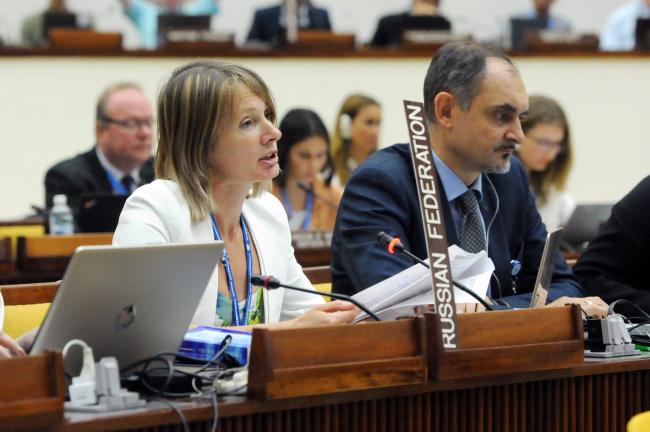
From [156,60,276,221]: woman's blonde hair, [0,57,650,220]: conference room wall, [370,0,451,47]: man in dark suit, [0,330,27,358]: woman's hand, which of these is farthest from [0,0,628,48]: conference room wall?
[0,330,27,358]: woman's hand

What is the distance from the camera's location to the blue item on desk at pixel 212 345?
2135mm

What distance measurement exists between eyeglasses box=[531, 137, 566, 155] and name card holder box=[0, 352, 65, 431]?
420 cm

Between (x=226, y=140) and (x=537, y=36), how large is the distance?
6034 mm

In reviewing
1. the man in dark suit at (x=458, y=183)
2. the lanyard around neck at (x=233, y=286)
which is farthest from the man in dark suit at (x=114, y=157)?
the lanyard around neck at (x=233, y=286)

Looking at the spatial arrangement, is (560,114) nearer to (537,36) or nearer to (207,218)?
(537,36)

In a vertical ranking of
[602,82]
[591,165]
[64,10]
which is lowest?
[591,165]

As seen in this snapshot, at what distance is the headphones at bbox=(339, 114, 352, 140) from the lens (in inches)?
255

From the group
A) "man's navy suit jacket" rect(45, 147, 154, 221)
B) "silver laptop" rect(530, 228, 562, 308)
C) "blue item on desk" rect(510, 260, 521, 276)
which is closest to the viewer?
"silver laptop" rect(530, 228, 562, 308)

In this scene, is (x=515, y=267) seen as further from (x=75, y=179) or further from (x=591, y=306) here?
(x=75, y=179)

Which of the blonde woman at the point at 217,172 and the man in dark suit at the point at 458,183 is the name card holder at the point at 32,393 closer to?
the blonde woman at the point at 217,172

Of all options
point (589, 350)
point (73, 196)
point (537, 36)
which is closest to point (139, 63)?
point (73, 196)

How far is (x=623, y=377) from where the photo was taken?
91.7 inches

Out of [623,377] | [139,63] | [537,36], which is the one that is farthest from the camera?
[537,36]

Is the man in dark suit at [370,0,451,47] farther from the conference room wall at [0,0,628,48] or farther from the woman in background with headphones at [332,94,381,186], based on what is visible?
the woman in background with headphones at [332,94,381,186]
